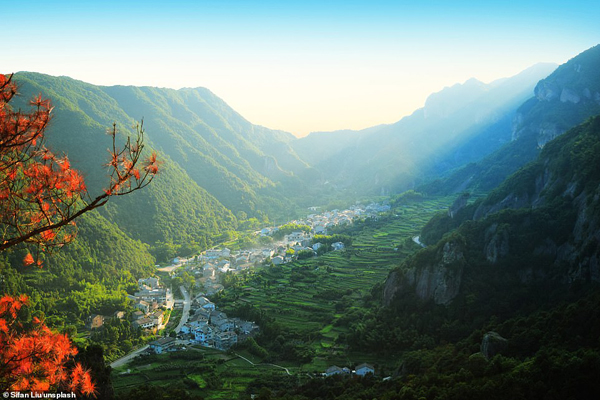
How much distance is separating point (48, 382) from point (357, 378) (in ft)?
81.5

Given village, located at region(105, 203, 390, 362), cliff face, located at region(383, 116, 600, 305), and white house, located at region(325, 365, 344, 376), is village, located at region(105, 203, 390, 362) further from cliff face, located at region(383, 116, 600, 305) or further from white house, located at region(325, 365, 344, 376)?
cliff face, located at region(383, 116, 600, 305)

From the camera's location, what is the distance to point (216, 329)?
39.3 meters

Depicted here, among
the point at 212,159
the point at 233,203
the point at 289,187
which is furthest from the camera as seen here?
the point at 289,187

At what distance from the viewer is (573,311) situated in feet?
73.2

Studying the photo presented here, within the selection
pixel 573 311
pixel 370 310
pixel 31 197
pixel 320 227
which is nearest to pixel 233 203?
pixel 320 227

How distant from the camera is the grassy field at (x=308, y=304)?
30016 millimetres

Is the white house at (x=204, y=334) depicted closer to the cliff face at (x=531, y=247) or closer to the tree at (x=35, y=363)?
the cliff face at (x=531, y=247)

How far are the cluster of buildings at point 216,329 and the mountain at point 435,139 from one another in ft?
332

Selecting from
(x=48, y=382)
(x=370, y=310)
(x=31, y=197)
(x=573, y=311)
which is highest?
(x=31, y=197)

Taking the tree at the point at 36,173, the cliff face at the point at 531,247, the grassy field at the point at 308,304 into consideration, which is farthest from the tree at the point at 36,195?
the cliff face at the point at 531,247

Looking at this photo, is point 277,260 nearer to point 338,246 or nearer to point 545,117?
point 338,246

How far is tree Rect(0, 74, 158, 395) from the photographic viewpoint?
Result: 19.3 ft

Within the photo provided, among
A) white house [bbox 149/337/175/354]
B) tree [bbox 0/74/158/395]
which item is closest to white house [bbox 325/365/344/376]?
white house [bbox 149/337/175/354]

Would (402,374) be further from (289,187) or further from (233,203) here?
(289,187)
